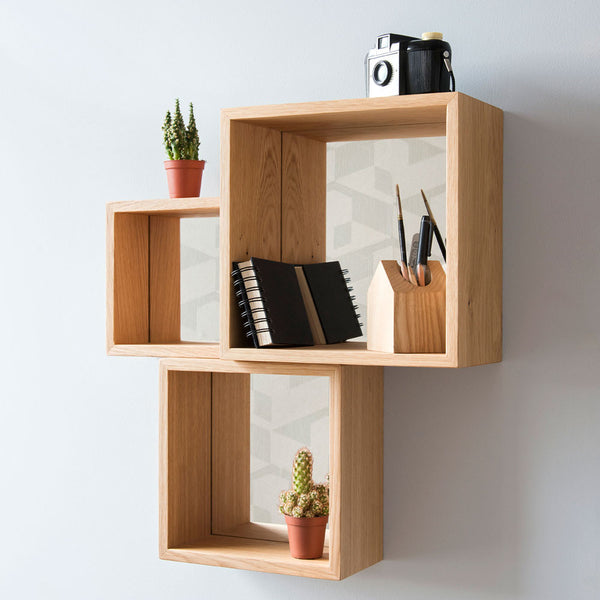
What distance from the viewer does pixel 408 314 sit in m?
1.44


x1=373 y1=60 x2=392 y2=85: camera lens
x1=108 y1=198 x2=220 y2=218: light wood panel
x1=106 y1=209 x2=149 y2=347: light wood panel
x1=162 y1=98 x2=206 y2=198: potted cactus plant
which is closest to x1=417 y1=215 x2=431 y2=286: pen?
x1=373 y1=60 x2=392 y2=85: camera lens

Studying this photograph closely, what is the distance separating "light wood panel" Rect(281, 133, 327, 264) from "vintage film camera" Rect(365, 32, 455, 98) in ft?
0.79

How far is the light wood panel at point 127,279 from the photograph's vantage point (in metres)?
1.72

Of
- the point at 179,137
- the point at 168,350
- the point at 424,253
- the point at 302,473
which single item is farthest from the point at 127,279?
the point at 424,253

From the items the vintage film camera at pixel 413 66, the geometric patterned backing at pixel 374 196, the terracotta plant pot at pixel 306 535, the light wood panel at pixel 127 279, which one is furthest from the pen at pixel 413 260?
the light wood panel at pixel 127 279

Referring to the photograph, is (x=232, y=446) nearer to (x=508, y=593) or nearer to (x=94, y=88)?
(x=508, y=593)

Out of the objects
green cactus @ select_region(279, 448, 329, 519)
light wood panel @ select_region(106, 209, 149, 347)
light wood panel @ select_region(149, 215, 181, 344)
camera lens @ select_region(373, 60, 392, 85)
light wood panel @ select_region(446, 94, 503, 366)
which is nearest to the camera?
light wood panel @ select_region(446, 94, 503, 366)

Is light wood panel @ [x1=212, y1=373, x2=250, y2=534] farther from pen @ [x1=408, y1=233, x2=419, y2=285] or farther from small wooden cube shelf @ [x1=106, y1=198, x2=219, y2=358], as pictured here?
pen @ [x1=408, y1=233, x2=419, y2=285]

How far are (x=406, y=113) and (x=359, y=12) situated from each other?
0.40 meters

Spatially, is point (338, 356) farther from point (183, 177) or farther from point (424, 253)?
point (183, 177)

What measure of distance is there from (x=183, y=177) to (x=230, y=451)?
55 cm

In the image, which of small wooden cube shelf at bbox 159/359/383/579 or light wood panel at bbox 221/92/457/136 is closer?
light wood panel at bbox 221/92/457/136

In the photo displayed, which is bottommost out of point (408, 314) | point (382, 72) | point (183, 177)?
point (408, 314)

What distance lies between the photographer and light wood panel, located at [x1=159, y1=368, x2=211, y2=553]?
169 cm
